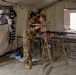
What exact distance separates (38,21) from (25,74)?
1.50 meters

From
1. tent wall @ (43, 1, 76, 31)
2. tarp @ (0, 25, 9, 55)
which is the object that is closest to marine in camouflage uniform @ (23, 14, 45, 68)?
tarp @ (0, 25, 9, 55)

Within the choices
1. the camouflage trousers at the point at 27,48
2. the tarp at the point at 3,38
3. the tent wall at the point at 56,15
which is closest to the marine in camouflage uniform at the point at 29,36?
the camouflage trousers at the point at 27,48

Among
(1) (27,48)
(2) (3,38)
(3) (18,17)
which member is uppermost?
(3) (18,17)

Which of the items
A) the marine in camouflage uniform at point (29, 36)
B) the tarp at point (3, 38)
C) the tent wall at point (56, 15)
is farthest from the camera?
the tent wall at point (56, 15)

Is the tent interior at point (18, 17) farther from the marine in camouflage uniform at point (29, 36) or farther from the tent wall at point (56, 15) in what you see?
the marine in camouflage uniform at point (29, 36)

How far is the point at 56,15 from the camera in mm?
7562

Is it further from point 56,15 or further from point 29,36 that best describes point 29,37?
point 56,15

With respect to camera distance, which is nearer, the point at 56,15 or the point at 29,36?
the point at 29,36

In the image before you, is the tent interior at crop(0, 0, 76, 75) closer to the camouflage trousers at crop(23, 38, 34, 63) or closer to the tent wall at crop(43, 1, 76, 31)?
the tent wall at crop(43, 1, 76, 31)

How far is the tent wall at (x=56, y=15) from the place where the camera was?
24.5 feet

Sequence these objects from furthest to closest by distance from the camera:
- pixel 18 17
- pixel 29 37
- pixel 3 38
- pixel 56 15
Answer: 1. pixel 56 15
2. pixel 18 17
3. pixel 3 38
4. pixel 29 37

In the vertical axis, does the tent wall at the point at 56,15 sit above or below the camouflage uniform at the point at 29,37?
above

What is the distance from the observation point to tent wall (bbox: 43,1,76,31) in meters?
7.47

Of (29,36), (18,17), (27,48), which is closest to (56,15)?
(18,17)
